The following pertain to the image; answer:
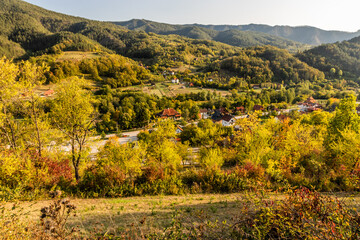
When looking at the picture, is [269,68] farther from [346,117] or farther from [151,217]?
[151,217]

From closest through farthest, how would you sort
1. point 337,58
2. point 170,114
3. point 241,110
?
point 170,114, point 241,110, point 337,58

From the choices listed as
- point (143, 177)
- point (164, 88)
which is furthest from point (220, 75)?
point (143, 177)

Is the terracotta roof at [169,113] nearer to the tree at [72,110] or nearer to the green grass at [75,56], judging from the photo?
the tree at [72,110]

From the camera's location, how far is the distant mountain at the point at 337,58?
11984 centimetres

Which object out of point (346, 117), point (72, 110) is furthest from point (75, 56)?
point (346, 117)

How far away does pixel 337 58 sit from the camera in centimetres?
12875

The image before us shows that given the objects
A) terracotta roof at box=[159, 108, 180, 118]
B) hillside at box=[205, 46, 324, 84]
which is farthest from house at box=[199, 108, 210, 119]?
hillside at box=[205, 46, 324, 84]

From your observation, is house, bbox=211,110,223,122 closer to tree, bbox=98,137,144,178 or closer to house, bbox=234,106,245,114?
house, bbox=234,106,245,114

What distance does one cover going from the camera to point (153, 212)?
839 cm

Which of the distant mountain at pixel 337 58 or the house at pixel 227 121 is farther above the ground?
the distant mountain at pixel 337 58

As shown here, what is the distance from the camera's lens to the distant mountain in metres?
120

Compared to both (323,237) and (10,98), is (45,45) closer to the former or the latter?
(10,98)

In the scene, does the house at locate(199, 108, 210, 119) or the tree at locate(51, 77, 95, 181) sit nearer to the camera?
the tree at locate(51, 77, 95, 181)

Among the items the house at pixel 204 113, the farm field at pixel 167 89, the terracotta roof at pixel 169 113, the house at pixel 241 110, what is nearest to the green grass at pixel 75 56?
the farm field at pixel 167 89
